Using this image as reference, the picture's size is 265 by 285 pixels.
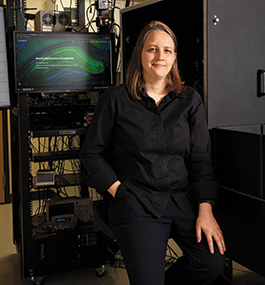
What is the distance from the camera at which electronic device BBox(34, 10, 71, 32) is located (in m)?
2.30

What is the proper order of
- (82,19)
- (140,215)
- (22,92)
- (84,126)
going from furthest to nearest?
(82,19)
(84,126)
(22,92)
(140,215)

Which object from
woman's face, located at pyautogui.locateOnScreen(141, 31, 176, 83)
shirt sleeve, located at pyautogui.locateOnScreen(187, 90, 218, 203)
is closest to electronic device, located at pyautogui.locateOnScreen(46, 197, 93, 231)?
shirt sleeve, located at pyautogui.locateOnScreen(187, 90, 218, 203)

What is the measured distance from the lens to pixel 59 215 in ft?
7.56

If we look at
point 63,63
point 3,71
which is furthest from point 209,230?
point 3,71

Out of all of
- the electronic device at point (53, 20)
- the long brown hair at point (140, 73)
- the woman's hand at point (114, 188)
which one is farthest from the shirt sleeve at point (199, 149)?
the electronic device at point (53, 20)

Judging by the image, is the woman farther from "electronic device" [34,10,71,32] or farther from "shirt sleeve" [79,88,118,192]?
"electronic device" [34,10,71,32]

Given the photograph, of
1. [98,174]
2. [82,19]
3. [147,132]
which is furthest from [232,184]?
[82,19]

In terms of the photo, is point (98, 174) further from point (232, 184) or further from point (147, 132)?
point (232, 184)

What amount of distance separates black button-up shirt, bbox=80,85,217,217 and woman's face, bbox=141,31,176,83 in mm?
105

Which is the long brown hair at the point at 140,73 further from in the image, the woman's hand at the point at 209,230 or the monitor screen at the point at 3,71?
the monitor screen at the point at 3,71

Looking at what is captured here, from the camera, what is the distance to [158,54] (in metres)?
1.62

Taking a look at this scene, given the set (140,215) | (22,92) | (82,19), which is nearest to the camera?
(140,215)

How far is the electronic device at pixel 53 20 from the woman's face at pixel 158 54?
866 mm

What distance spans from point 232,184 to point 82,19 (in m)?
1.45
